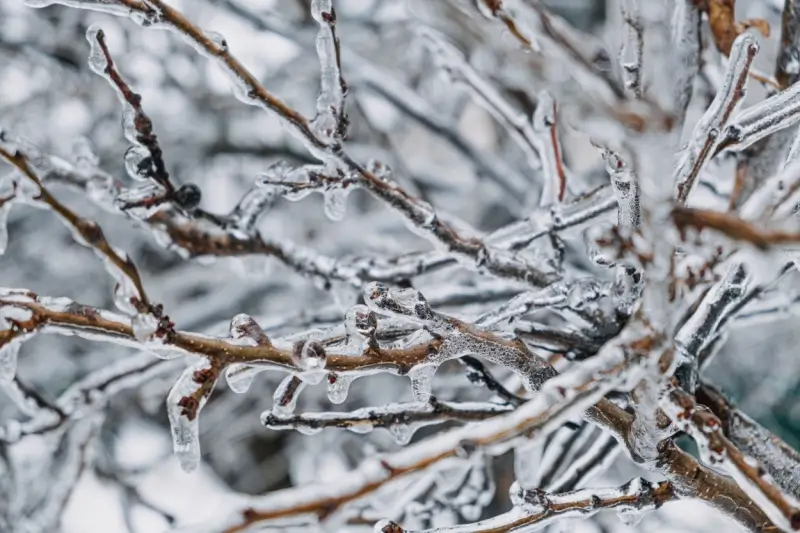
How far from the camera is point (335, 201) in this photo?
1383 millimetres

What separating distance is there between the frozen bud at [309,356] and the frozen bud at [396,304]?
0.08 m

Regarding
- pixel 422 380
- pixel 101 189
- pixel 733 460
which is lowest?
pixel 733 460

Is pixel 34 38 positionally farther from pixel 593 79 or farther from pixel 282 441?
pixel 593 79

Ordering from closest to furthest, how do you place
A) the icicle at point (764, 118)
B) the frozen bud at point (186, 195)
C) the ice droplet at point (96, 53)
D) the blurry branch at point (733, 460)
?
the blurry branch at point (733, 460) < the icicle at point (764, 118) < the ice droplet at point (96, 53) < the frozen bud at point (186, 195)

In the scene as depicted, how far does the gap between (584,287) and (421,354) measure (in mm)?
409

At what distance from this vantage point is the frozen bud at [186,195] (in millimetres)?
1458

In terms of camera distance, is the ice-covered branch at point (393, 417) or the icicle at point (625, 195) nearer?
the icicle at point (625, 195)

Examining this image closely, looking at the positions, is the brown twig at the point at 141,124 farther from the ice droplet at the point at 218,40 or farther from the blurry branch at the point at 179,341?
the blurry branch at the point at 179,341

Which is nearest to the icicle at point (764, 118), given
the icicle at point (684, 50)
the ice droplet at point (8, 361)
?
the icicle at point (684, 50)

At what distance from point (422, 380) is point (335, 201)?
46 centimetres

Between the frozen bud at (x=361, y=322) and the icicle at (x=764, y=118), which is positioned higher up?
the icicle at (x=764, y=118)

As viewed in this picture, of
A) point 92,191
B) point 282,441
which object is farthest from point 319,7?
point 282,441

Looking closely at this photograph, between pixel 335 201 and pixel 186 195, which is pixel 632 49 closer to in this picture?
pixel 335 201

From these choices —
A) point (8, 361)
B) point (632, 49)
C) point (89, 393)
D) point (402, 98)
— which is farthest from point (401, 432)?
point (402, 98)
